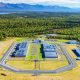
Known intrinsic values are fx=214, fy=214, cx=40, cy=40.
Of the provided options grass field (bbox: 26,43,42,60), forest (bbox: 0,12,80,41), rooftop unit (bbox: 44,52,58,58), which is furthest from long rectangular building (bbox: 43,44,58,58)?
forest (bbox: 0,12,80,41)

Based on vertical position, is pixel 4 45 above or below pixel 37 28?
above

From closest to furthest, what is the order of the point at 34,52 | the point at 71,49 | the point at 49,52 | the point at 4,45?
1. the point at 49,52
2. the point at 34,52
3. the point at 71,49
4. the point at 4,45

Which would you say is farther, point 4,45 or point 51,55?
point 4,45

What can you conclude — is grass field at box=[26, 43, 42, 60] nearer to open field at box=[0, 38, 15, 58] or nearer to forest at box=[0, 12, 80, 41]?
open field at box=[0, 38, 15, 58]

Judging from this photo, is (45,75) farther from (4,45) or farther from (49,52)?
(4,45)

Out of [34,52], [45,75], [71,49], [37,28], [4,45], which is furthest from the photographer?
[37,28]

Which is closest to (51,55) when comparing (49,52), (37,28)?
(49,52)

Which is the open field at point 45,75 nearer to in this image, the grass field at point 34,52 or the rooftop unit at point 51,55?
the rooftop unit at point 51,55

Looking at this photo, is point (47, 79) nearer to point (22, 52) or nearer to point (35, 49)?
point (22, 52)
